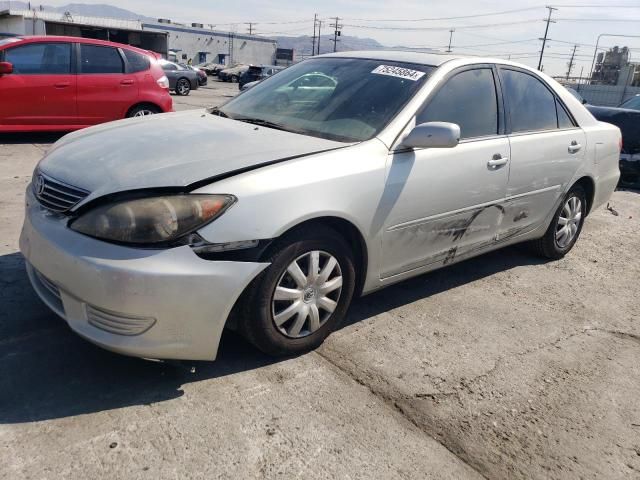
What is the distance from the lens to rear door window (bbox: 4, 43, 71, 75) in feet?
26.1

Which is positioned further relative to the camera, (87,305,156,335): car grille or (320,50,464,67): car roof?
(320,50,464,67): car roof

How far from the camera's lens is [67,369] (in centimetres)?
269

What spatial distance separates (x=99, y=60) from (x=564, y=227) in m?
7.17

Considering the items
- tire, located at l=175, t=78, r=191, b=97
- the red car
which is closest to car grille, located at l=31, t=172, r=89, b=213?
the red car

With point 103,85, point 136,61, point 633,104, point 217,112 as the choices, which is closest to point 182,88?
point 136,61

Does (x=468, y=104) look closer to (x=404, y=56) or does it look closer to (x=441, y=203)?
(x=404, y=56)

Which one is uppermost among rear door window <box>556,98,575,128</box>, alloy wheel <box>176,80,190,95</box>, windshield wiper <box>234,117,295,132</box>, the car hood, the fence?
rear door window <box>556,98,575,128</box>

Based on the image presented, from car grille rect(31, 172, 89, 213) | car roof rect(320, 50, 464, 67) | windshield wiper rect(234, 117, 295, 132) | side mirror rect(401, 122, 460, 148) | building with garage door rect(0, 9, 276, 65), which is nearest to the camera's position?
car grille rect(31, 172, 89, 213)

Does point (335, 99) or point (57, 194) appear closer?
point (57, 194)

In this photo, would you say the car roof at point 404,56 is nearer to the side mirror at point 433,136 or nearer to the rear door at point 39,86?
the side mirror at point 433,136

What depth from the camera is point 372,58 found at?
3.87m

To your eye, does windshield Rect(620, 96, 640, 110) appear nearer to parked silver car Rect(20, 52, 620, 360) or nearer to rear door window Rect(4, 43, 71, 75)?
parked silver car Rect(20, 52, 620, 360)

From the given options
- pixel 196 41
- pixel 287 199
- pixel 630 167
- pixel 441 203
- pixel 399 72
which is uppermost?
pixel 399 72

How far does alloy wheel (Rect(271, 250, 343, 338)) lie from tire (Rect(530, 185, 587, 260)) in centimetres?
253
